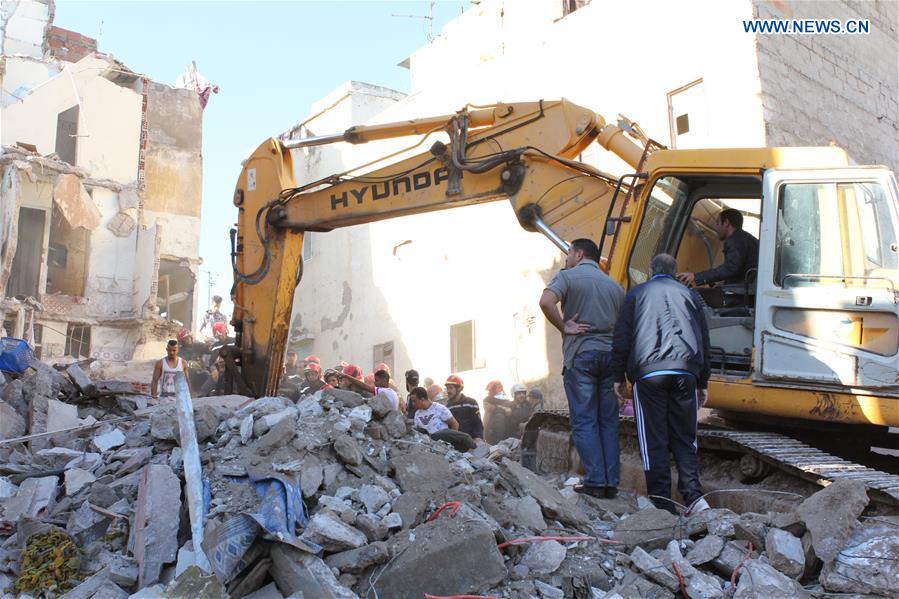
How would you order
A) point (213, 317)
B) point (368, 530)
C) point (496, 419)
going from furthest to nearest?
point (213, 317) < point (496, 419) < point (368, 530)

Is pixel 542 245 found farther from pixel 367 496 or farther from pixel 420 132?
pixel 367 496

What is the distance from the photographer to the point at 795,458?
5.81 metres

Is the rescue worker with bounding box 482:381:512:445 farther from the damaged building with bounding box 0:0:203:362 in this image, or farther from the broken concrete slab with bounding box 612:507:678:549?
the damaged building with bounding box 0:0:203:362

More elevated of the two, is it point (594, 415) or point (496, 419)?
point (594, 415)

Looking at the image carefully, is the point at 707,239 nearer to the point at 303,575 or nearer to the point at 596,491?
the point at 596,491

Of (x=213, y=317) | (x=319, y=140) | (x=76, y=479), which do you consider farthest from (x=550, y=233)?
(x=213, y=317)

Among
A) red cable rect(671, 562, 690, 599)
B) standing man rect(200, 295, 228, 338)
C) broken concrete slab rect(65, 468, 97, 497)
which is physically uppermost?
standing man rect(200, 295, 228, 338)

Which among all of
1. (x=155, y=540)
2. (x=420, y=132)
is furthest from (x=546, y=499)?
(x=420, y=132)

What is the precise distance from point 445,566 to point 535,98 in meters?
13.2

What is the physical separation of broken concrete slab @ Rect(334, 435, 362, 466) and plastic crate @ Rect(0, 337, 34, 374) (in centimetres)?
502

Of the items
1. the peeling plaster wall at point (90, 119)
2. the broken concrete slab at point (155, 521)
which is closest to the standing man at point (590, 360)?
the broken concrete slab at point (155, 521)

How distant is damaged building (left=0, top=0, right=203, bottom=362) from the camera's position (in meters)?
21.8

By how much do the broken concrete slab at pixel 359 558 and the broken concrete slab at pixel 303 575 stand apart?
10 cm

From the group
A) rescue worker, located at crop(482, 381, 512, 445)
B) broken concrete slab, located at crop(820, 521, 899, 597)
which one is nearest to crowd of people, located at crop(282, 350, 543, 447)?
rescue worker, located at crop(482, 381, 512, 445)
